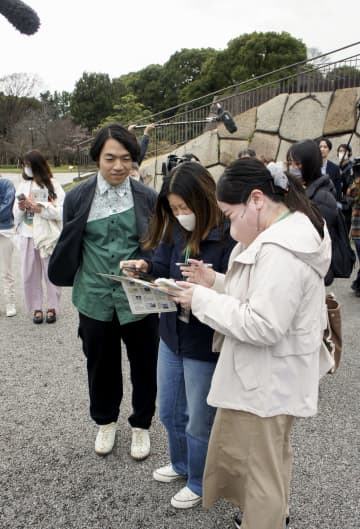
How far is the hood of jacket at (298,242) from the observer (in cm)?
137

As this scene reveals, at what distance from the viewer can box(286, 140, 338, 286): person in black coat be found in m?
3.11

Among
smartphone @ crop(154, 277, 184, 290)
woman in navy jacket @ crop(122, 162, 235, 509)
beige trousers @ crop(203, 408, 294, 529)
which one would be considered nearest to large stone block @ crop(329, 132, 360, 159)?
woman in navy jacket @ crop(122, 162, 235, 509)

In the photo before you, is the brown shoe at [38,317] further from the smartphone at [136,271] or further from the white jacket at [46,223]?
the smartphone at [136,271]

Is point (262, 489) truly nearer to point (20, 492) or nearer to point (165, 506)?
point (165, 506)

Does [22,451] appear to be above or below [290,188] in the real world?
below

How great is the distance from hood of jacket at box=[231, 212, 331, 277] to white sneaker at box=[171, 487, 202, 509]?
1349 millimetres

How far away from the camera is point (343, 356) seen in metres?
3.83

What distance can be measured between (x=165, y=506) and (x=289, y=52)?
2609 centimetres

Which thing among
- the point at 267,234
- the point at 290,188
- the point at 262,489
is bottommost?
the point at 262,489

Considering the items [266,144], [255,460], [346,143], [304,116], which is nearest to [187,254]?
[255,460]

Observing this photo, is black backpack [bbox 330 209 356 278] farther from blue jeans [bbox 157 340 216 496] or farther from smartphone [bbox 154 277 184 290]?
smartphone [bbox 154 277 184 290]

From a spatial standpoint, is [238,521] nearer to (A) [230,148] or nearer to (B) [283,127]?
(B) [283,127]

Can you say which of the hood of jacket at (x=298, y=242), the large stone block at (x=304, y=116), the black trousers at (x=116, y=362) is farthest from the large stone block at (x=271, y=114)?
the hood of jacket at (x=298, y=242)

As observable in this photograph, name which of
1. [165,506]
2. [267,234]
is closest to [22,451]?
[165,506]
